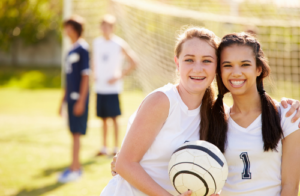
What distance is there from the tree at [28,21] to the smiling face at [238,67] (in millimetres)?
21063

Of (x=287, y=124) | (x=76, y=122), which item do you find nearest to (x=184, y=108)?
(x=287, y=124)

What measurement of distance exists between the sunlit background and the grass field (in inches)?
0.5

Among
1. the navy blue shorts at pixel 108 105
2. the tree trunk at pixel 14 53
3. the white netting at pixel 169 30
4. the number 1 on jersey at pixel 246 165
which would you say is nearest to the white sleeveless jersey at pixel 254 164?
the number 1 on jersey at pixel 246 165

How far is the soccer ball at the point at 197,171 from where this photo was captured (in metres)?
1.84

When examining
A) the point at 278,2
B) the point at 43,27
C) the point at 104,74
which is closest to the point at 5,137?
the point at 104,74

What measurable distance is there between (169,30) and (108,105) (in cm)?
402

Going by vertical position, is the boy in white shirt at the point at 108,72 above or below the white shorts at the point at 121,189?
above

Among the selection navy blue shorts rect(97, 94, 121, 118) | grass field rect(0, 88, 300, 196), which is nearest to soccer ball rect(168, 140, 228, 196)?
grass field rect(0, 88, 300, 196)

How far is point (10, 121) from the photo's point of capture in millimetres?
8961

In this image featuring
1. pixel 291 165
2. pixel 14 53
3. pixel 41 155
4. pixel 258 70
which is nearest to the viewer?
pixel 291 165

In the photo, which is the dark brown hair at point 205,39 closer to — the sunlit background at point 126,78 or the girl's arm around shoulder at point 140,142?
the girl's arm around shoulder at point 140,142

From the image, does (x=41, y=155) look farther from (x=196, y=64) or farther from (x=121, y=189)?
(x=196, y=64)

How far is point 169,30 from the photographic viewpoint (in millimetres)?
9180

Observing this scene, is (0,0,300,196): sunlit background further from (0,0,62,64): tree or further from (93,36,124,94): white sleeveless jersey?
(0,0,62,64): tree
